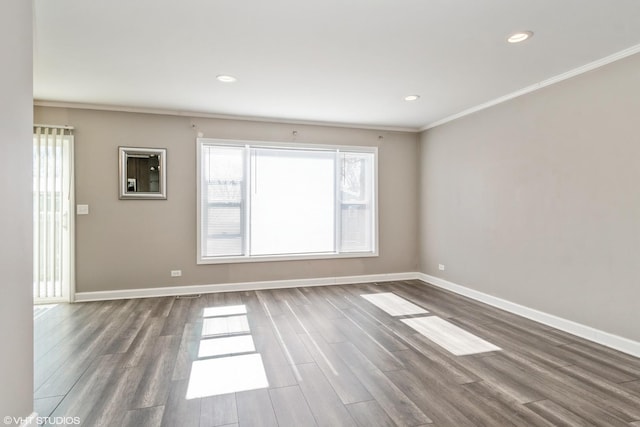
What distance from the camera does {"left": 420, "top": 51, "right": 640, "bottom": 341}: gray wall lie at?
2.84m

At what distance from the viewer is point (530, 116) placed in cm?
368

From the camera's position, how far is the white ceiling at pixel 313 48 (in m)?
2.22

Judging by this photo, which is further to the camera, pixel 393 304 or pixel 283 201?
pixel 283 201

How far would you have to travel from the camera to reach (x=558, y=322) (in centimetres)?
339

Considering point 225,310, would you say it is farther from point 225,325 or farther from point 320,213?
point 320,213

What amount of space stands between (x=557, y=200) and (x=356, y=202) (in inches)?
111

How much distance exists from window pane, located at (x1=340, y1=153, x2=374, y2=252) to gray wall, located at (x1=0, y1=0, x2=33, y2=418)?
164 inches

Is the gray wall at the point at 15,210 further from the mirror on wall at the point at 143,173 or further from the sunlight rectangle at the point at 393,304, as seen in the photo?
the sunlight rectangle at the point at 393,304

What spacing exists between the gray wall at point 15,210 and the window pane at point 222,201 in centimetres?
307

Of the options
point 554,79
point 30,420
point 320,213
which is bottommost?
point 30,420

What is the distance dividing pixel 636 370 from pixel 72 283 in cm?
593

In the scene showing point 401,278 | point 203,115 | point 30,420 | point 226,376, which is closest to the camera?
point 30,420

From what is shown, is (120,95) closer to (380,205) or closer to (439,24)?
(439,24)

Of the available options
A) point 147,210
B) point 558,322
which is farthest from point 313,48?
point 558,322
